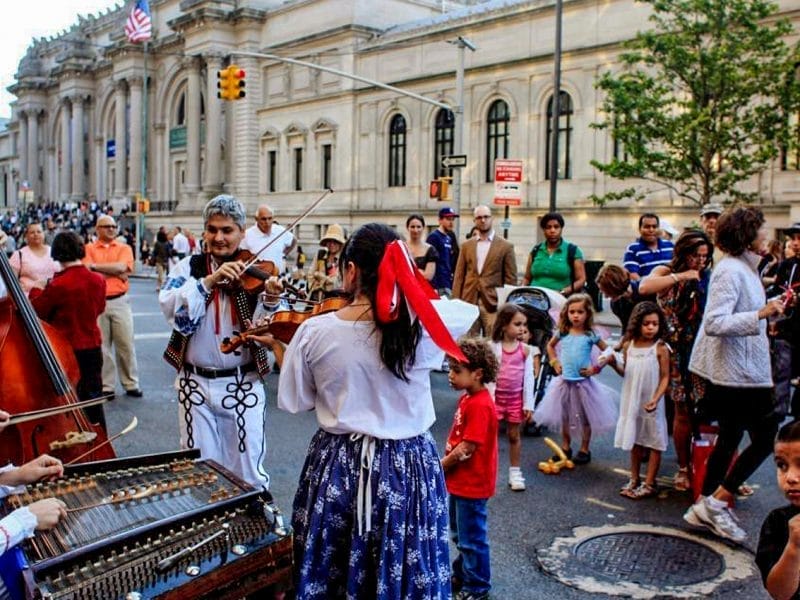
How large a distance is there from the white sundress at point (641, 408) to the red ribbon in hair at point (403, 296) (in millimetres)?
3806

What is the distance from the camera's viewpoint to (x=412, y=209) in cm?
3812

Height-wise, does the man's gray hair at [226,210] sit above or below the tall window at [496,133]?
below

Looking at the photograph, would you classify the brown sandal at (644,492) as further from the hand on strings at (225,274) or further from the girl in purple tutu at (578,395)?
the hand on strings at (225,274)

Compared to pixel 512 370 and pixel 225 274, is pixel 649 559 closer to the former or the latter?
pixel 512 370

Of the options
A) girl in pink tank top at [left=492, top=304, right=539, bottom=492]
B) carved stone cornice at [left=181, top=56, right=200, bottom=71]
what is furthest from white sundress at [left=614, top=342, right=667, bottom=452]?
carved stone cornice at [left=181, top=56, right=200, bottom=71]

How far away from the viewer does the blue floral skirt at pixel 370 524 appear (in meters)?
3.36

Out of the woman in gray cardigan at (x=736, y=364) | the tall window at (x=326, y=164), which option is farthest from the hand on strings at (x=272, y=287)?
the tall window at (x=326, y=164)

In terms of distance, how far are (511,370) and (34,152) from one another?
271 feet

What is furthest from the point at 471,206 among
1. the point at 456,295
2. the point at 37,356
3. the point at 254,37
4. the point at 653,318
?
the point at 37,356

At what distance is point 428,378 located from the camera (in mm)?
3543

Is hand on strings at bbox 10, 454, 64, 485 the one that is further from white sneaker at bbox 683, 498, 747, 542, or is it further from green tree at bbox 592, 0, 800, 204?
green tree at bbox 592, 0, 800, 204

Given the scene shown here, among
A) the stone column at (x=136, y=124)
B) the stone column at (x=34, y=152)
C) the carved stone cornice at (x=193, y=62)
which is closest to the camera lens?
the carved stone cornice at (x=193, y=62)

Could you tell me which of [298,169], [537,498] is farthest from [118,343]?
[298,169]

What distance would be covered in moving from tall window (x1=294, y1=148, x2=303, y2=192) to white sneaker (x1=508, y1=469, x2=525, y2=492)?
38944 mm
